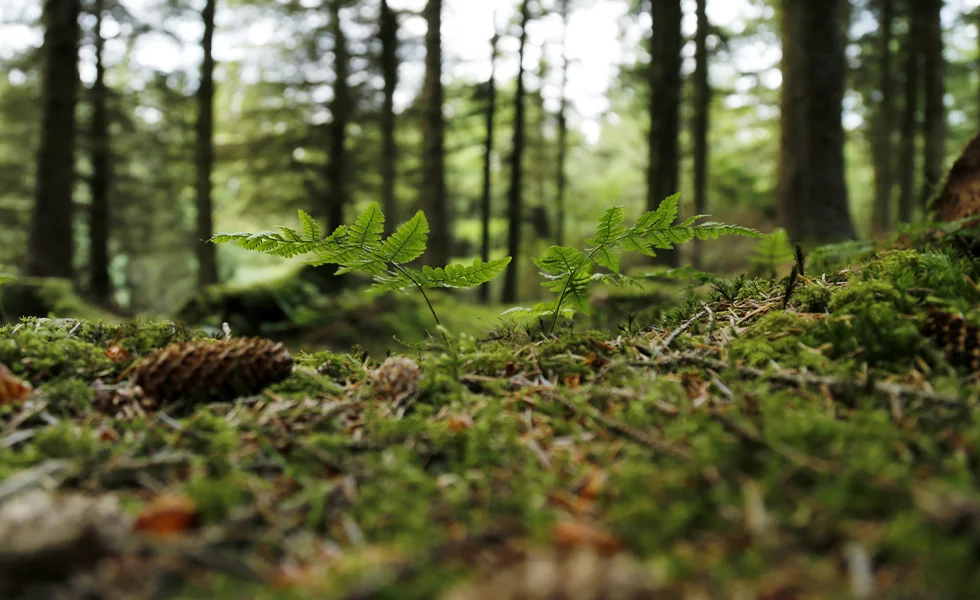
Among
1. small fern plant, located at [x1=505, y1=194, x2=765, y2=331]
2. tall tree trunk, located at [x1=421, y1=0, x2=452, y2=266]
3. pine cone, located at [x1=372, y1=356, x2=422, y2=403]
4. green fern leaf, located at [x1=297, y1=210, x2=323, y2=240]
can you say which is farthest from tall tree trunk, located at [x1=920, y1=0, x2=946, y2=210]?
pine cone, located at [x1=372, y1=356, x2=422, y2=403]

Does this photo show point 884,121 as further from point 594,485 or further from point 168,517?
point 168,517

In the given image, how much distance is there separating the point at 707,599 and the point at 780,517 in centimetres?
25

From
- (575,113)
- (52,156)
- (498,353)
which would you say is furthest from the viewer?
(575,113)

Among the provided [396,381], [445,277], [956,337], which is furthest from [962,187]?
[396,381]

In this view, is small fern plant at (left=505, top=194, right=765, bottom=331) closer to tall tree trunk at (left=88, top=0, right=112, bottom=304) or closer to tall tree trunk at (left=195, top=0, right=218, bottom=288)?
tall tree trunk at (left=195, top=0, right=218, bottom=288)

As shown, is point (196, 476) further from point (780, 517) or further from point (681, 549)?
point (780, 517)

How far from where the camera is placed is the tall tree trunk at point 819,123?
6461 mm

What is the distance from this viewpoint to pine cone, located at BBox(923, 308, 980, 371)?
5.38 ft

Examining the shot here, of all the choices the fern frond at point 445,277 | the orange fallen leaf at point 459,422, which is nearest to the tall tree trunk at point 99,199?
the fern frond at point 445,277

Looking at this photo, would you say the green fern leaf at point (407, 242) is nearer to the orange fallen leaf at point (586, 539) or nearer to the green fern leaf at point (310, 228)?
the green fern leaf at point (310, 228)

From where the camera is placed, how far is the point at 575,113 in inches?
876

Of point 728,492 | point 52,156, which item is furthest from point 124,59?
point 728,492

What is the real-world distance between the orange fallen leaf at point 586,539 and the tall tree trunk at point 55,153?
10.9 meters

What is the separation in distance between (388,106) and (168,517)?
1767 cm
